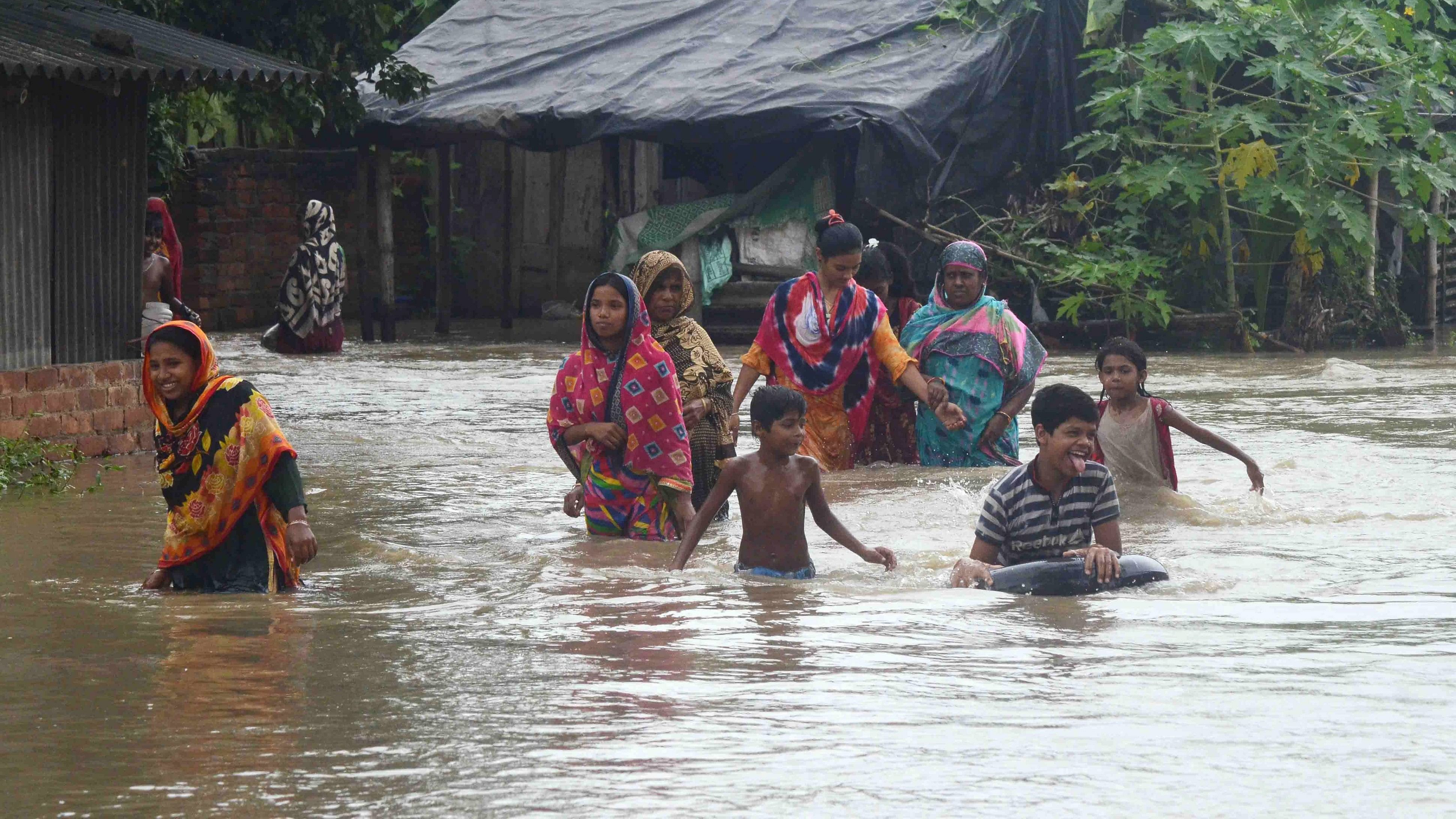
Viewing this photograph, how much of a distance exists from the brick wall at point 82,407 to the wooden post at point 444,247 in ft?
27.8

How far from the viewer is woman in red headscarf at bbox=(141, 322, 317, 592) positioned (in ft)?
20.2

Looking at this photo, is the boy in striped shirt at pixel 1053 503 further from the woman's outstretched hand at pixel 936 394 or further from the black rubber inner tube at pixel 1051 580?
the woman's outstretched hand at pixel 936 394

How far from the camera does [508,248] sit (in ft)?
67.3

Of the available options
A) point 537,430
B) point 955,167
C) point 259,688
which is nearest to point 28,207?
point 537,430

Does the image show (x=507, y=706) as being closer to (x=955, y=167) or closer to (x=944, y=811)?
(x=944, y=811)

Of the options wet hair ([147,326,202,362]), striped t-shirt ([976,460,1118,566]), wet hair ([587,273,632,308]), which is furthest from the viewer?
wet hair ([587,273,632,308])

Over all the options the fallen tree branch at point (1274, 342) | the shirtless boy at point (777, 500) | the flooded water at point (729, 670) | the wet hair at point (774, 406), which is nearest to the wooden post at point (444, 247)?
the fallen tree branch at point (1274, 342)

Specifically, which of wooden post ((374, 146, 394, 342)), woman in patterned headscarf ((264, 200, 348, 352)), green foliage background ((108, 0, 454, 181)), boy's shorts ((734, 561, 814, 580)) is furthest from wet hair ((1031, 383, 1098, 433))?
wooden post ((374, 146, 394, 342))

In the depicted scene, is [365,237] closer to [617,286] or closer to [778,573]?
[617,286]

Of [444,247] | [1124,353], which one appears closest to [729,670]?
[1124,353]

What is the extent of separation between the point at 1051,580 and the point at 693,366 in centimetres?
221

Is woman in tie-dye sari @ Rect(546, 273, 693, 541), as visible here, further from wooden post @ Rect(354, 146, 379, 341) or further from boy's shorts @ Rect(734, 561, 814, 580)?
wooden post @ Rect(354, 146, 379, 341)

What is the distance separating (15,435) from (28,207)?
4.06 feet

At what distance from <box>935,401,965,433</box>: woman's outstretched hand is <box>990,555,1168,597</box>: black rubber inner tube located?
2.70 m
